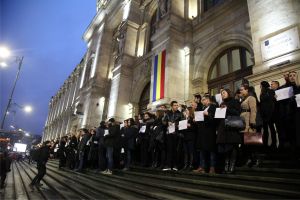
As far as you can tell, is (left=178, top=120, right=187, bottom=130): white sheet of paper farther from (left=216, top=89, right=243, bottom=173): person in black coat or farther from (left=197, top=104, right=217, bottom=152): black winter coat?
(left=216, top=89, right=243, bottom=173): person in black coat

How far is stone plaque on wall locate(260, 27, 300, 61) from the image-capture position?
612cm

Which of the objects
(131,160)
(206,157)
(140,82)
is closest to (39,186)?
(131,160)

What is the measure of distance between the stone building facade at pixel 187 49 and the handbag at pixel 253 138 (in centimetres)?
282

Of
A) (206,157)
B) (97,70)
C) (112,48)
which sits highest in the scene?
(112,48)

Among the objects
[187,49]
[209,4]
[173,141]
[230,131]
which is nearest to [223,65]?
[187,49]

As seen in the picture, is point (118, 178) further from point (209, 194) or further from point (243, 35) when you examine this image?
point (243, 35)

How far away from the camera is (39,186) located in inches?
254

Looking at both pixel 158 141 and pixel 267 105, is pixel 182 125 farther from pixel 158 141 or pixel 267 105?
pixel 267 105

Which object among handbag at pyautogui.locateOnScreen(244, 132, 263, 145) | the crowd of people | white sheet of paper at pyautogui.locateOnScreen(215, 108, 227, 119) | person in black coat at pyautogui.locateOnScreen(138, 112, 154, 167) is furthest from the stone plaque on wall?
person in black coat at pyautogui.locateOnScreen(138, 112, 154, 167)

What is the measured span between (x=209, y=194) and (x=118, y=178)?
335 cm

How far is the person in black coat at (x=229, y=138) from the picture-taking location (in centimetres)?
A: 437

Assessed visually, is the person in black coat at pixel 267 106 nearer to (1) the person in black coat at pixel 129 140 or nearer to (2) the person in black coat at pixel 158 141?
(2) the person in black coat at pixel 158 141

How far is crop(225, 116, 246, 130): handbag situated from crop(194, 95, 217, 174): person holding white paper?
59 cm

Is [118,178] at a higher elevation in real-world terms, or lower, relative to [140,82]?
lower
